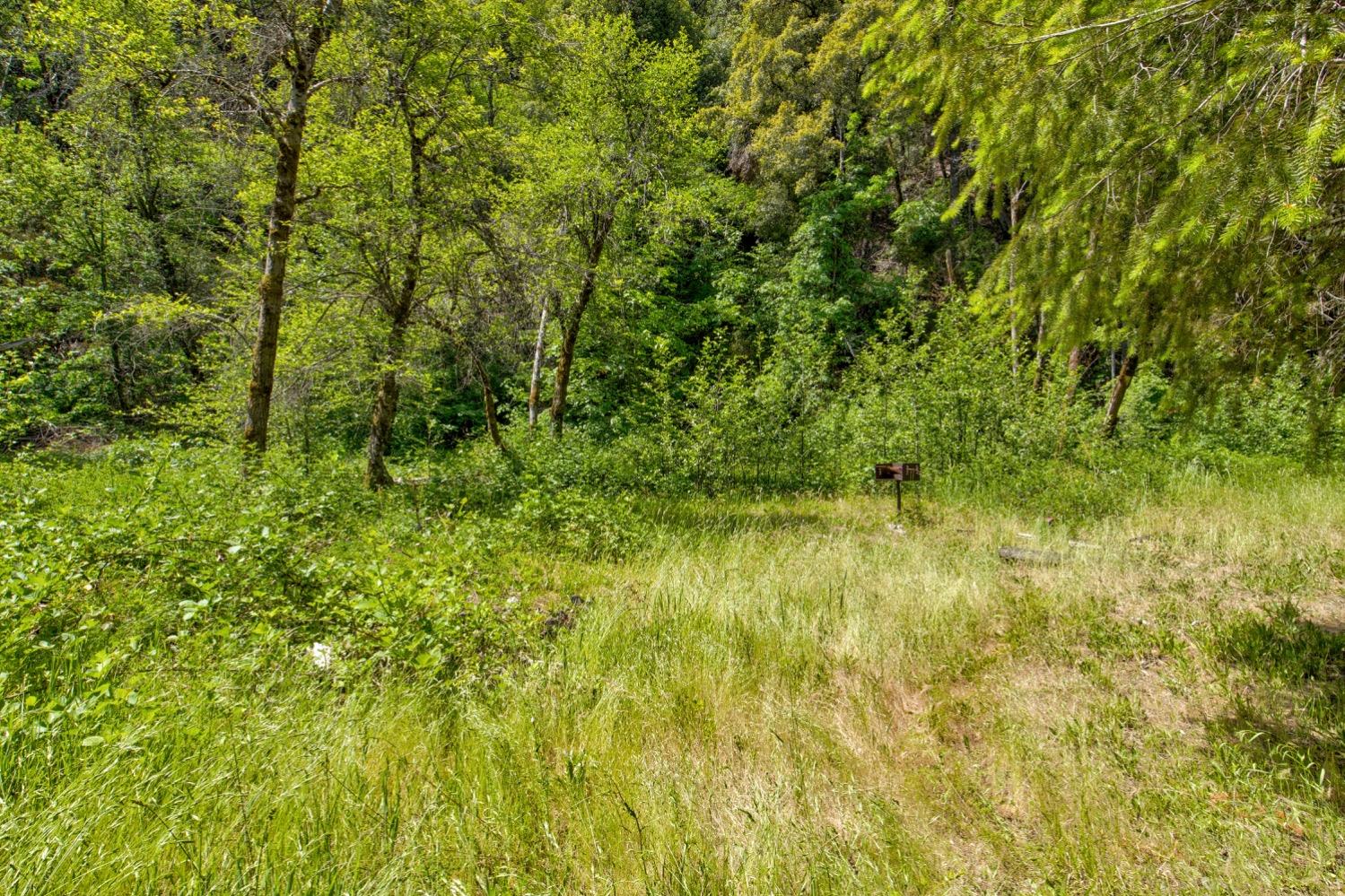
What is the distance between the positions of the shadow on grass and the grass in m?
0.02

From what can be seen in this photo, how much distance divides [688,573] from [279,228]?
21.3ft

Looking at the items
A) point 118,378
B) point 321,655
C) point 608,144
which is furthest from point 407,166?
point 118,378

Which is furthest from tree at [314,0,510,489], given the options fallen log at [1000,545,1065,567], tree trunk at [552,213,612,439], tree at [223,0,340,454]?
fallen log at [1000,545,1065,567]

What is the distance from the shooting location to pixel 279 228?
20.9 feet

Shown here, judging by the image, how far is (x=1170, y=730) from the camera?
2.61 metres

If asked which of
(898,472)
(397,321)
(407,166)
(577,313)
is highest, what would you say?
(407,166)

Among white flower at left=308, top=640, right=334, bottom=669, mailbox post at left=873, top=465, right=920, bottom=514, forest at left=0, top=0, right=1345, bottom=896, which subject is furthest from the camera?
mailbox post at left=873, top=465, right=920, bottom=514

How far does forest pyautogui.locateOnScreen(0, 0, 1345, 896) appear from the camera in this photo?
6.46ft

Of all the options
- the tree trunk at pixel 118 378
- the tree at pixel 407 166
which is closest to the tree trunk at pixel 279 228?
the tree at pixel 407 166

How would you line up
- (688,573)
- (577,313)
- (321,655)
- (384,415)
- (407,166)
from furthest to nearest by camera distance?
(577,313)
(384,415)
(407,166)
(688,573)
(321,655)

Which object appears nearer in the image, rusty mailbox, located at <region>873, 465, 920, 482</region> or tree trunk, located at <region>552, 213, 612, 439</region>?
rusty mailbox, located at <region>873, 465, 920, 482</region>

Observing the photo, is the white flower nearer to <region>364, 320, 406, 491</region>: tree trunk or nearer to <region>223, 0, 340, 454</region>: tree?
<region>223, 0, 340, 454</region>: tree

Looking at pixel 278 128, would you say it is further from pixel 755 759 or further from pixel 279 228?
pixel 755 759

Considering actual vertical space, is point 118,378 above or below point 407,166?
below
